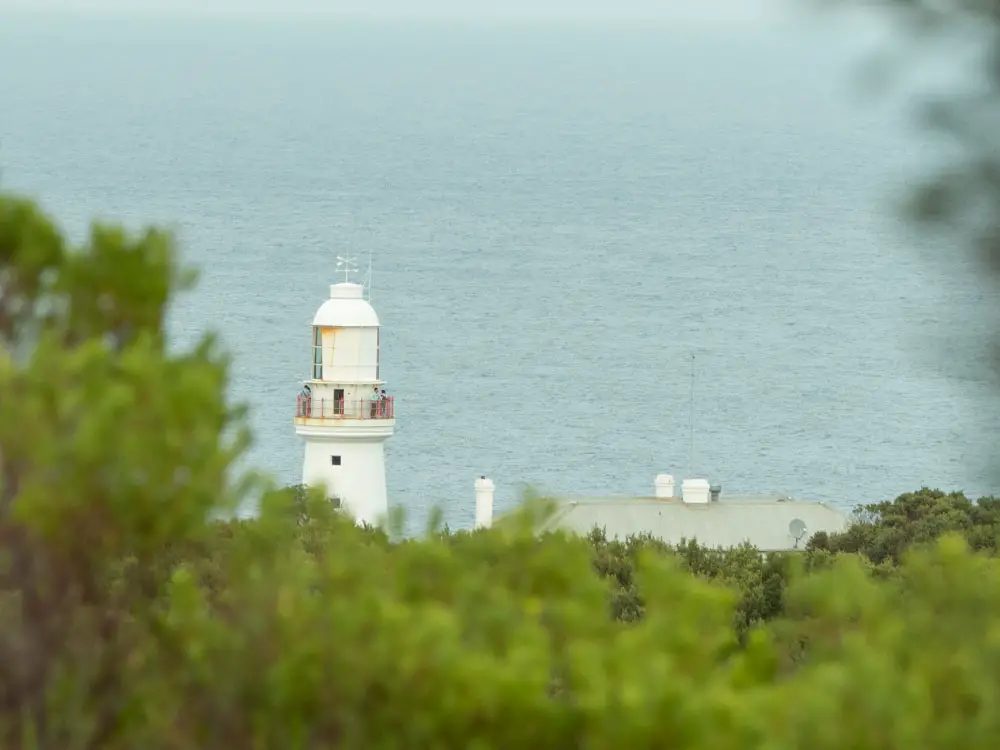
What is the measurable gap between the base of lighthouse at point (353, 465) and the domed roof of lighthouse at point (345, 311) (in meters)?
2.94

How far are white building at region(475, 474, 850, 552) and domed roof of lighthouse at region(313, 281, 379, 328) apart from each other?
249 inches

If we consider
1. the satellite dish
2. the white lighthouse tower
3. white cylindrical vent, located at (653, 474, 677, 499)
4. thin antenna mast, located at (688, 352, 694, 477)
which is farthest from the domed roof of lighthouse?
thin antenna mast, located at (688, 352, 694, 477)

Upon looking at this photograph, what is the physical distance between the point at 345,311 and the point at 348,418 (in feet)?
9.92

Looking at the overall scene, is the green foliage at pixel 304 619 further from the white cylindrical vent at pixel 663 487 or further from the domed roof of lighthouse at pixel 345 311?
the white cylindrical vent at pixel 663 487

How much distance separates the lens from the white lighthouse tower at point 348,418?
168 feet

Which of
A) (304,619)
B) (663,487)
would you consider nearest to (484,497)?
(663,487)

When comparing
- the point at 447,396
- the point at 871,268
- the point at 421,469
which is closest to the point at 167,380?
the point at 421,469

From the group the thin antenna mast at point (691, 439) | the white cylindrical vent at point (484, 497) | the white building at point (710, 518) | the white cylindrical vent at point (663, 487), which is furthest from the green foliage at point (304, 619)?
the thin antenna mast at point (691, 439)

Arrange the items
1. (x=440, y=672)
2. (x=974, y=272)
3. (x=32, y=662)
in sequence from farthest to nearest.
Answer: (x=32, y=662)
(x=440, y=672)
(x=974, y=272)

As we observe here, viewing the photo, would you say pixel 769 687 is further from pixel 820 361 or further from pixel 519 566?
pixel 820 361

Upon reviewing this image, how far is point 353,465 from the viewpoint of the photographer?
51.5m

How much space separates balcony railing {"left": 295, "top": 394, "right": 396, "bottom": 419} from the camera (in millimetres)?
51781

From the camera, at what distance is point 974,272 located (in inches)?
227

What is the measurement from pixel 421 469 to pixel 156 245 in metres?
76.0
